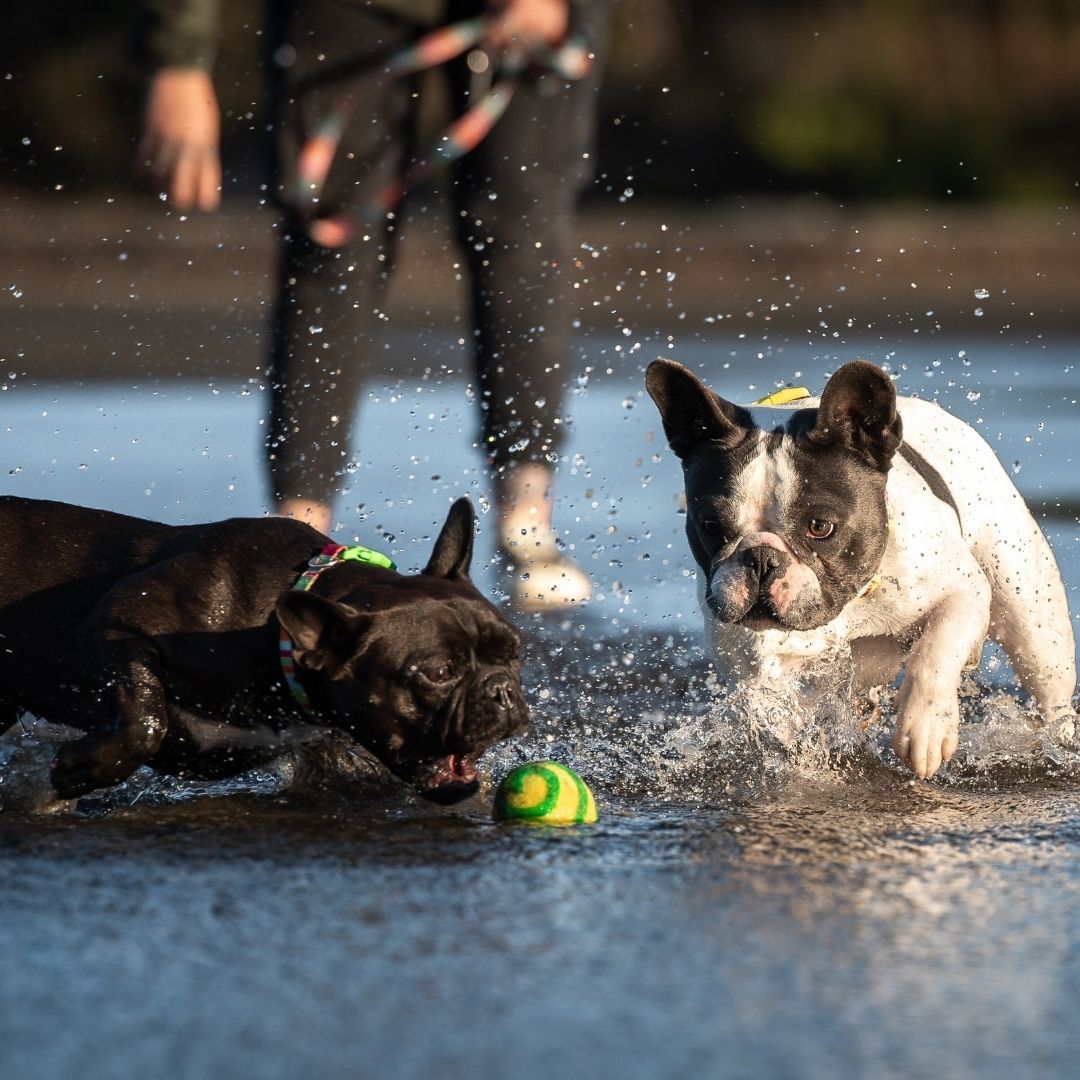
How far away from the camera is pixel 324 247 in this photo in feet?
20.3

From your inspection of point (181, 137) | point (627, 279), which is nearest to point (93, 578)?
point (181, 137)

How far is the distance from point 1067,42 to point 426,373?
11623 millimetres

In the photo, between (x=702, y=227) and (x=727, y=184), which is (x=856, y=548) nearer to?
(x=702, y=227)

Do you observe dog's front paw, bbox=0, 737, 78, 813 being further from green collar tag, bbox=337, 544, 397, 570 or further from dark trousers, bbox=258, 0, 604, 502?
dark trousers, bbox=258, 0, 604, 502

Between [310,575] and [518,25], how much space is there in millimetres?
2426

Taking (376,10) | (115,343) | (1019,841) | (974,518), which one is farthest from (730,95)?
(1019,841)

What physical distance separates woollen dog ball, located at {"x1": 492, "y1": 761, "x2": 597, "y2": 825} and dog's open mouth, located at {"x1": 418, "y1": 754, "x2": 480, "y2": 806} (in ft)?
0.30

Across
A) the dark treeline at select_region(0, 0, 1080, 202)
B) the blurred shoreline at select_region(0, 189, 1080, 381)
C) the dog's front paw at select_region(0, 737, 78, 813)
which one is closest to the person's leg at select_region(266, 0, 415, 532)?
the dog's front paw at select_region(0, 737, 78, 813)

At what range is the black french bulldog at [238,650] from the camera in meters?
4.13

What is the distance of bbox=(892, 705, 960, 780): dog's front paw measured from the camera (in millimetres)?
4480

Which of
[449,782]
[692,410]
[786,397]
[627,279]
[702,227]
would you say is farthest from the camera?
[702,227]

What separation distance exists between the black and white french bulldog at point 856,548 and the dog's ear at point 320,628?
2.86 ft

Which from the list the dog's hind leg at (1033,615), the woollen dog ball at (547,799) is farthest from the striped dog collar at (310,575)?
the dog's hind leg at (1033,615)

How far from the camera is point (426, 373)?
11.0 metres
